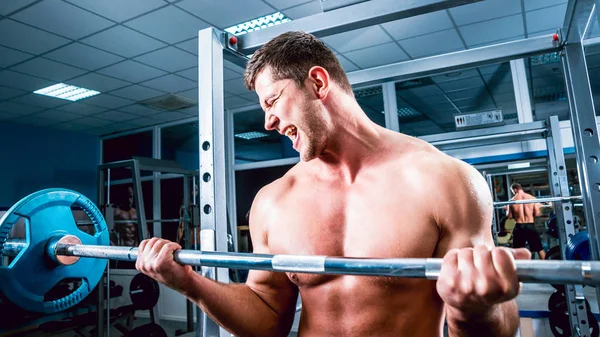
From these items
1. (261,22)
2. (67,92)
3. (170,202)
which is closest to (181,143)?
(170,202)

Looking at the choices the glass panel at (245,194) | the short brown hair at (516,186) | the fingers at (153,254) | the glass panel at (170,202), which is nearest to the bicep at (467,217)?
the fingers at (153,254)

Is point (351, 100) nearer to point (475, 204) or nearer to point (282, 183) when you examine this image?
point (282, 183)

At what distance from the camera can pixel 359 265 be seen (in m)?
0.69

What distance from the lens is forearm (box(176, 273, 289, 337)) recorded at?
1055 mm

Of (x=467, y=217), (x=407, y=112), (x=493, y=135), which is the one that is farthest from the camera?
(x=407, y=112)

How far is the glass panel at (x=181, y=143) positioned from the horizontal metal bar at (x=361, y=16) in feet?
18.0

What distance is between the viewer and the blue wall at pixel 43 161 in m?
5.96

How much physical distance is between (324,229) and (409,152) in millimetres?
320

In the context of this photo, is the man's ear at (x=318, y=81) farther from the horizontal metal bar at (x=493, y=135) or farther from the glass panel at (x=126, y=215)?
the glass panel at (x=126, y=215)

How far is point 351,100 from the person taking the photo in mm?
1245

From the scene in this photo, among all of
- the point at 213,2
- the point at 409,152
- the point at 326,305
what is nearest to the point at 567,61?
the point at 409,152

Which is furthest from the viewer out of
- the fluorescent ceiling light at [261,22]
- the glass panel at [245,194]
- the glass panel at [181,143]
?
the glass panel at [181,143]

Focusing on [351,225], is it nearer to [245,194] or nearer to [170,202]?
[245,194]

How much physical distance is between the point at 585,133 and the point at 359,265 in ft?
3.09
